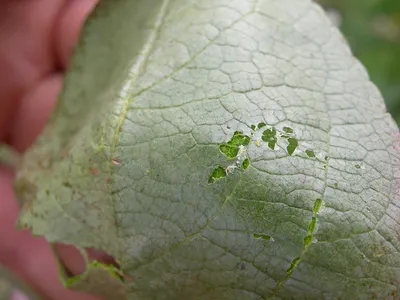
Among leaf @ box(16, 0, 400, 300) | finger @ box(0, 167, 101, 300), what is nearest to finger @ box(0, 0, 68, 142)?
finger @ box(0, 167, 101, 300)

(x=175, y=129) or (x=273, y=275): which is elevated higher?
(x=175, y=129)

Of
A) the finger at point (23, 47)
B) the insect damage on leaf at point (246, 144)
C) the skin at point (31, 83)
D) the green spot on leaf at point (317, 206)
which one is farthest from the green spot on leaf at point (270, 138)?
the finger at point (23, 47)

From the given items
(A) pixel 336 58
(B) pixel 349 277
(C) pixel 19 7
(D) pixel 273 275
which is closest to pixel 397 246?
(B) pixel 349 277

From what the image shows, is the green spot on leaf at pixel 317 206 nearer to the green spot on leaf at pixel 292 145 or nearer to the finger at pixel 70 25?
the green spot on leaf at pixel 292 145

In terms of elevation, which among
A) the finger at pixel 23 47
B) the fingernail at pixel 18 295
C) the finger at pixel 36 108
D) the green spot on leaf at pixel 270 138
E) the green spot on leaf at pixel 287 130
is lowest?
the fingernail at pixel 18 295

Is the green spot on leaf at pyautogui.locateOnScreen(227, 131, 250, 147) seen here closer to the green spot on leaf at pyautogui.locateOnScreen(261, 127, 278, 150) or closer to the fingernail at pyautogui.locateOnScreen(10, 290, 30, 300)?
the green spot on leaf at pyautogui.locateOnScreen(261, 127, 278, 150)

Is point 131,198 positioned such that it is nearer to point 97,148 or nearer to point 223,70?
point 97,148

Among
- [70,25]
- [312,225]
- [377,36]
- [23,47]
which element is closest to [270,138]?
[312,225]
